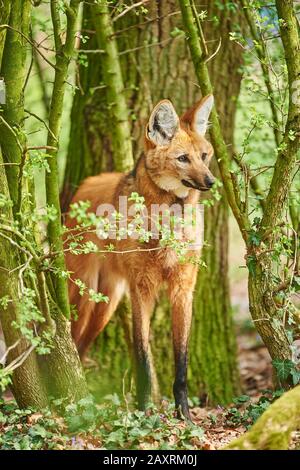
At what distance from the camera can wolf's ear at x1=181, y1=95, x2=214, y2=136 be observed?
476cm

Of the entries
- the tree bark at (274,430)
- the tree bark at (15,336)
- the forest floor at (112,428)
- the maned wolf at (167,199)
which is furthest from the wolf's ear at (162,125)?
the tree bark at (274,430)

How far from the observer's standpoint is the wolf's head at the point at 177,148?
479cm

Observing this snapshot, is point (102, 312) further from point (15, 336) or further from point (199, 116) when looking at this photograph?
point (15, 336)

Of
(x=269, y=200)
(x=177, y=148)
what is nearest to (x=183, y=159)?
(x=177, y=148)

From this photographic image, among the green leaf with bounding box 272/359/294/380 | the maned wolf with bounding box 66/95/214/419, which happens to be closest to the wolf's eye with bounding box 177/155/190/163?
the maned wolf with bounding box 66/95/214/419

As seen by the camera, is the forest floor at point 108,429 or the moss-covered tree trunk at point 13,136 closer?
the forest floor at point 108,429

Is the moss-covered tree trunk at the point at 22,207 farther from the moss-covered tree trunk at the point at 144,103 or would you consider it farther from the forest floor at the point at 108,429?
the moss-covered tree trunk at the point at 144,103

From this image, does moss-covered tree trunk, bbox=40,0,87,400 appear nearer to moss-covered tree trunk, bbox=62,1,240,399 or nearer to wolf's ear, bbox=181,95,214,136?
wolf's ear, bbox=181,95,214,136

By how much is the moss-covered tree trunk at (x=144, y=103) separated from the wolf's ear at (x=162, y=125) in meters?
1.28

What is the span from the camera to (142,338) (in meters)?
5.06

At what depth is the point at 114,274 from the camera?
19.4 ft
